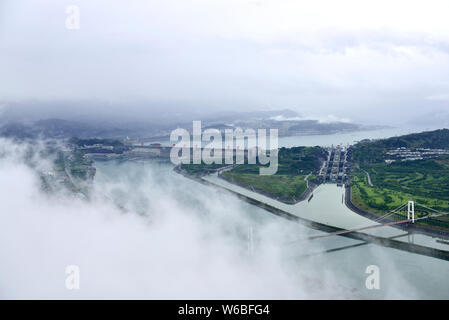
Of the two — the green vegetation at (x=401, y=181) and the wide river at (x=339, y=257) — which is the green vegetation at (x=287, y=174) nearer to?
the wide river at (x=339, y=257)

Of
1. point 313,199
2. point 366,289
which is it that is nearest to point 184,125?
point 313,199

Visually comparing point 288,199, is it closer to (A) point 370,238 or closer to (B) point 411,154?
(A) point 370,238

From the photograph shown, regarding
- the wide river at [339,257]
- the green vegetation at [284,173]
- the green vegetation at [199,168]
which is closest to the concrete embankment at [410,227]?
the wide river at [339,257]

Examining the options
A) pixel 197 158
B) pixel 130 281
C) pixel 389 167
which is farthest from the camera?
pixel 197 158

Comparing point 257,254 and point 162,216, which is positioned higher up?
point 162,216

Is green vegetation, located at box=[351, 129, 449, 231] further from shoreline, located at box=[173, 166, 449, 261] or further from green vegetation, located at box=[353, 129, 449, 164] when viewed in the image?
shoreline, located at box=[173, 166, 449, 261]

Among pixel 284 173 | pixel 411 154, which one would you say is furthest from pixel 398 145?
pixel 284 173
